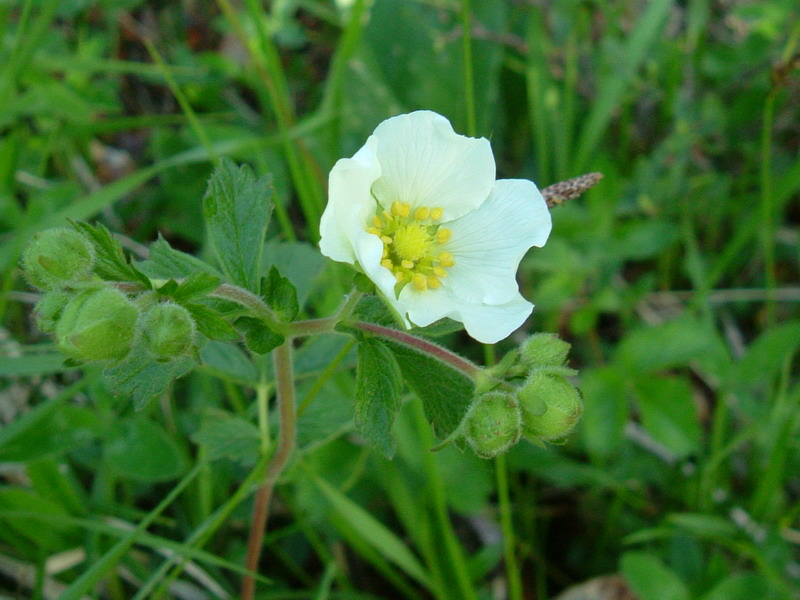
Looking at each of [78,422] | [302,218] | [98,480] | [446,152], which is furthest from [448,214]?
[302,218]

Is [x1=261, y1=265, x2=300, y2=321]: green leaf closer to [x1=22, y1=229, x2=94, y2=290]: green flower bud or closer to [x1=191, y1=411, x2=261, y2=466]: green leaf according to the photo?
[x1=22, y1=229, x2=94, y2=290]: green flower bud

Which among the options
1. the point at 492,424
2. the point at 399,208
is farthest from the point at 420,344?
the point at 399,208

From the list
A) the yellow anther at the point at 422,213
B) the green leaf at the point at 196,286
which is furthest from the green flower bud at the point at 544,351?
the green leaf at the point at 196,286

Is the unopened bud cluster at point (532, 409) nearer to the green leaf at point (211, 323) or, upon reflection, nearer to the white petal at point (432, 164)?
the white petal at point (432, 164)

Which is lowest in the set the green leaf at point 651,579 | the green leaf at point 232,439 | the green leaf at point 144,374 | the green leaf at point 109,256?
the green leaf at point 651,579

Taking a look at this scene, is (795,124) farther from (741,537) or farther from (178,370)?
(178,370)

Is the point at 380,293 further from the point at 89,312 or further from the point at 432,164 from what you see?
the point at 89,312
